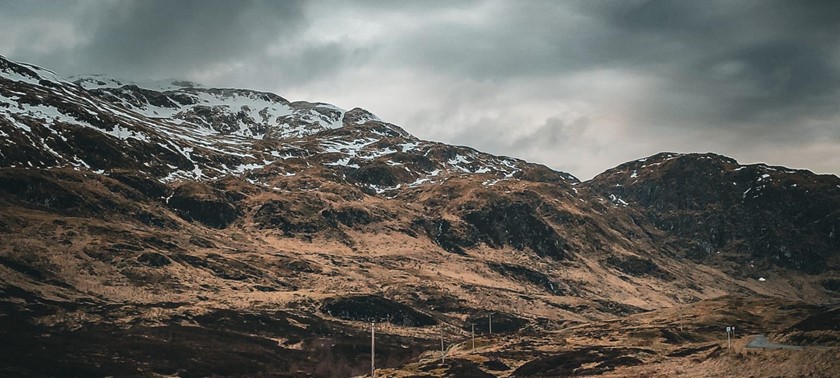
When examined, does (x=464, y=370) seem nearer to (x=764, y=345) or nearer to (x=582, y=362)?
(x=582, y=362)

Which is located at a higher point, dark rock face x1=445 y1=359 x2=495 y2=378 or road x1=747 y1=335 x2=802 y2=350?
road x1=747 y1=335 x2=802 y2=350

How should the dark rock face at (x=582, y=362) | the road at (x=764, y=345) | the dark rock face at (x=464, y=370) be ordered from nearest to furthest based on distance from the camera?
the road at (x=764, y=345) → the dark rock face at (x=582, y=362) → the dark rock face at (x=464, y=370)

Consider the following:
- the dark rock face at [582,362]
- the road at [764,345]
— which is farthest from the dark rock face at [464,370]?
the road at [764,345]

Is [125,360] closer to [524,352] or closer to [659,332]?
[524,352]

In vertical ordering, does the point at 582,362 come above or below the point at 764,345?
below

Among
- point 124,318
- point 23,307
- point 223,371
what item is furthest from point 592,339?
point 23,307

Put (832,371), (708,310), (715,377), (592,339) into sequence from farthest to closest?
(708,310)
(592,339)
(715,377)
(832,371)

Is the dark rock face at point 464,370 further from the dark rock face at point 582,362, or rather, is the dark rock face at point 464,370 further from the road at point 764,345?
the road at point 764,345

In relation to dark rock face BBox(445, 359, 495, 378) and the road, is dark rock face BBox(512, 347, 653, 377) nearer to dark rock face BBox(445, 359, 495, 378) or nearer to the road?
dark rock face BBox(445, 359, 495, 378)

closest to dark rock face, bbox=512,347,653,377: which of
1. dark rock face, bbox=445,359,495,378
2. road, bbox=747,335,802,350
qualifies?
dark rock face, bbox=445,359,495,378

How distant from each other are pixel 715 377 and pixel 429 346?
429 feet

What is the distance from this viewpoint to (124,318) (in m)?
186

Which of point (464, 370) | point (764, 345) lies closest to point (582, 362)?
point (464, 370)

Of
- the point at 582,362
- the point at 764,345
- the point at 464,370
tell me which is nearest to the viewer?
the point at 764,345
